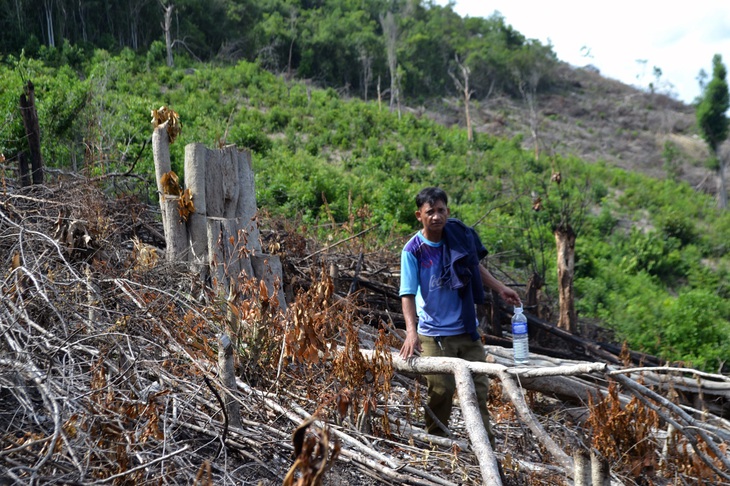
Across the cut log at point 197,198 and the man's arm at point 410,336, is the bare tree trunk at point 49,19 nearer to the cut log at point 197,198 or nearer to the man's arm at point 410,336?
the cut log at point 197,198

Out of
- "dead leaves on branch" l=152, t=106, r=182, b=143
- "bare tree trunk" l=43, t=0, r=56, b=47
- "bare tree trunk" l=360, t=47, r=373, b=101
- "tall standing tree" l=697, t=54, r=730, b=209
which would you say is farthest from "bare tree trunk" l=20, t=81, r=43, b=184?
"tall standing tree" l=697, t=54, r=730, b=209

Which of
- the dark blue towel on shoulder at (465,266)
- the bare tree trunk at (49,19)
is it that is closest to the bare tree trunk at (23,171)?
the dark blue towel on shoulder at (465,266)

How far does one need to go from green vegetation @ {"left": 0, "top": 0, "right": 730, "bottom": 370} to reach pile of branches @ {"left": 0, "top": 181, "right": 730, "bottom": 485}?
9.14 feet

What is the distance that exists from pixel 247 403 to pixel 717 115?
3439cm

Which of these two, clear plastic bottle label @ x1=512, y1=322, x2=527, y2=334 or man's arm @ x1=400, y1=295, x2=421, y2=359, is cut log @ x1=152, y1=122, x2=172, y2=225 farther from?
clear plastic bottle label @ x1=512, y1=322, x2=527, y2=334

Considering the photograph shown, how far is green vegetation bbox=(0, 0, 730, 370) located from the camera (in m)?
11.1

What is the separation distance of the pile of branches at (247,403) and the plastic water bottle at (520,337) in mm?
421

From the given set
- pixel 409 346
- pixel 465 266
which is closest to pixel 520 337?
pixel 465 266

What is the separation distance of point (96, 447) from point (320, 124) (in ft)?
73.2

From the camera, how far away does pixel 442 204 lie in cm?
370

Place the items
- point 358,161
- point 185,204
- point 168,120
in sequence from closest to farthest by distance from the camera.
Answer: point 185,204 → point 168,120 → point 358,161

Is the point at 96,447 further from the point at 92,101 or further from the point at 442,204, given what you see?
the point at 92,101

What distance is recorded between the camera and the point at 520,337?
4.13 m

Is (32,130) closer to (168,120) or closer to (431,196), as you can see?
(168,120)
